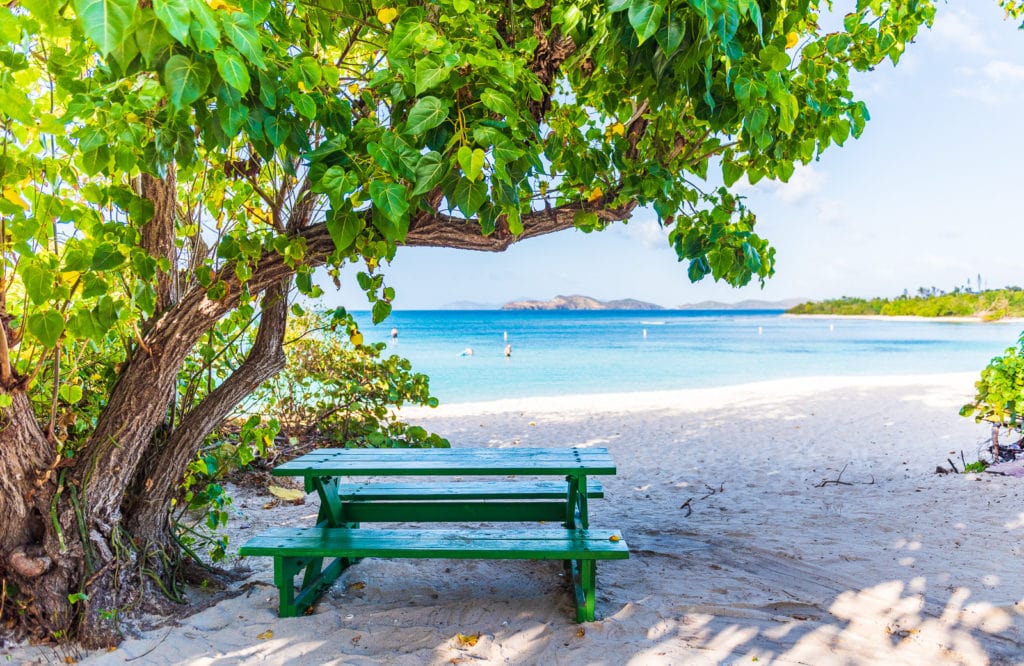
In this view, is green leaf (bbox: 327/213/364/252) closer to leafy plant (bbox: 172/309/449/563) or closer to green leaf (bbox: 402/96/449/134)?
green leaf (bbox: 402/96/449/134)

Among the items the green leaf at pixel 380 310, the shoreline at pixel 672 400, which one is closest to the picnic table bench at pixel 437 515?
the green leaf at pixel 380 310

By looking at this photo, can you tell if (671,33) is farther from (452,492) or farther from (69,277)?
(452,492)

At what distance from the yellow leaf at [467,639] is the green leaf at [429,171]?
6.73ft

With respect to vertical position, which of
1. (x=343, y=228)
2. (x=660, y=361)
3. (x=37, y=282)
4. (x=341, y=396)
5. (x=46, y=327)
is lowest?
(x=660, y=361)

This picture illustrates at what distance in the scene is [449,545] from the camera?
303 centimetres

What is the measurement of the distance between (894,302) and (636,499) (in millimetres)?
85445

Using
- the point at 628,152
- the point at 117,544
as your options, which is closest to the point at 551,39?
the point at 628,152

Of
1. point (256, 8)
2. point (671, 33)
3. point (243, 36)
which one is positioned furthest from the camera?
point (256, 8)

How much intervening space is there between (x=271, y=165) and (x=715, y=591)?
3145 mm

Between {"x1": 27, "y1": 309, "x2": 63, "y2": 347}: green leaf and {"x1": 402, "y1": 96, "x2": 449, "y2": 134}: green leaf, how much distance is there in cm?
154

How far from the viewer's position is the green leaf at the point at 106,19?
1042mm

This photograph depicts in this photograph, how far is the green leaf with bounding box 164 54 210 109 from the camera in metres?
1.39

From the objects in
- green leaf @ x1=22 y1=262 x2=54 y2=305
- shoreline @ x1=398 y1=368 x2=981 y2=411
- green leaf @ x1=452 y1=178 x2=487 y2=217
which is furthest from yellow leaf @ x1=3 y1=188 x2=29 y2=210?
shoreline @ x1=398 y1=368 x2=981 y2=411

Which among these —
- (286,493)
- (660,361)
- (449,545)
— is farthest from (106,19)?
(660,361)
